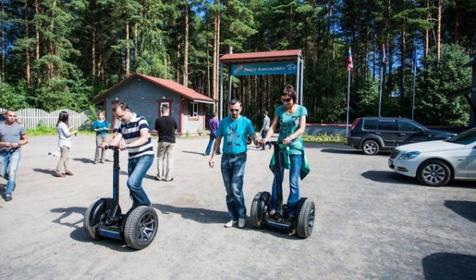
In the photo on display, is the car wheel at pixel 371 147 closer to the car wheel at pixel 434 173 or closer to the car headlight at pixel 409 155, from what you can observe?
the car headlight at pixel 409 155

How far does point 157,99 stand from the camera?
86.6 ft

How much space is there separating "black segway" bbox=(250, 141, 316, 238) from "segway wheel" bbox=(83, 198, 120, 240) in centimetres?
202

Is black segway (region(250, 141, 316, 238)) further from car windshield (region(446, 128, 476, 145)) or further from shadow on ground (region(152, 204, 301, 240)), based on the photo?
car windshield (region(446, 128, 476, 145))

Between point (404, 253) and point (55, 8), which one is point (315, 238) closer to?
point (404, 253)

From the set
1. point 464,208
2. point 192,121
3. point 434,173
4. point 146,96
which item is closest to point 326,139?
point 192,121

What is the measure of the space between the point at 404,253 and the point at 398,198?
303cm

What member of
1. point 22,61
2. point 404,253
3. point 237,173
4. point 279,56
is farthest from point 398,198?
point 22,61

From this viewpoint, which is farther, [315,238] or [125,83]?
[125,83]

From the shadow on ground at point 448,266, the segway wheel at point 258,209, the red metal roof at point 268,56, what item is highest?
the red metal roof at point 268,56

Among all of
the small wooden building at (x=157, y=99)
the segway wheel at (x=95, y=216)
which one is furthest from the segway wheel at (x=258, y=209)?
the small wooden building at (x=157, y=99)

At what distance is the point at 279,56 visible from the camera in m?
19.8

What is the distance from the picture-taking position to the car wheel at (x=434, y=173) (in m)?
7.86

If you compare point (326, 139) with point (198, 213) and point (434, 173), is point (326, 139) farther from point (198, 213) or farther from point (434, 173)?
point (198, 213)

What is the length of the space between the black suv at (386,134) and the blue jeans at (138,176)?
11.9m
